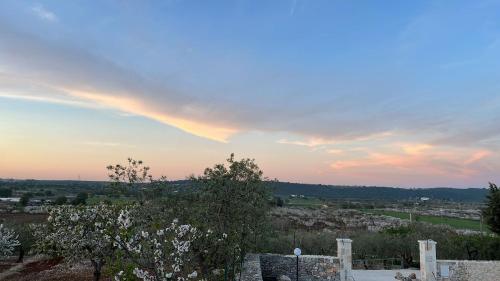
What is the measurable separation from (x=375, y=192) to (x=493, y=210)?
13916cm

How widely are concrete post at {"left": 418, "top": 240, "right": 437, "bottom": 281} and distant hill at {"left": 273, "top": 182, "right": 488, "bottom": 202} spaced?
395 feet

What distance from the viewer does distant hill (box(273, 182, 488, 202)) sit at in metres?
152

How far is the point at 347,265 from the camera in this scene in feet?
70.4

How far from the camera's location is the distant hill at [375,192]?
152 metres

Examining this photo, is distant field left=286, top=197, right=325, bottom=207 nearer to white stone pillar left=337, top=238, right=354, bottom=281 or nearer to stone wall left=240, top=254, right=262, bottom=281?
white stone pillar left=337, top=238, right=354, bottom=281

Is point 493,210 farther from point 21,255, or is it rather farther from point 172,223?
point 21,255

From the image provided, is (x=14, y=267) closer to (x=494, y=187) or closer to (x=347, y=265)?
(x=347, y=265)

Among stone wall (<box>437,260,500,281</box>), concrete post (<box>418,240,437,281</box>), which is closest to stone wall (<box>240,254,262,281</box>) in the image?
concrete post (<box>418,240,437,281</box>)

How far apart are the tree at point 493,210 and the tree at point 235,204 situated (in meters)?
19.7

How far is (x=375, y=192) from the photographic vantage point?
167 m

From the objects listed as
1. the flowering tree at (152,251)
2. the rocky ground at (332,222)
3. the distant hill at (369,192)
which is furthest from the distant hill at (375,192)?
the flowering tree at (152,251)

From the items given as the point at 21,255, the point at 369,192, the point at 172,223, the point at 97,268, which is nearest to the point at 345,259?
the point at 97,268

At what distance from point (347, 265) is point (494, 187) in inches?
700

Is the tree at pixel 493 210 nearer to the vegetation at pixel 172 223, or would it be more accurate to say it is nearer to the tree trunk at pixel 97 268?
the vegetation at pixel 172 223
